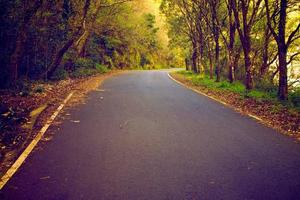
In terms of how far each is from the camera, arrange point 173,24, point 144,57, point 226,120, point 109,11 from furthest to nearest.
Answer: point 144,57 → point 173,24 → point 109,11 → point 226,120

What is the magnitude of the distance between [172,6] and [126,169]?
1199 inches

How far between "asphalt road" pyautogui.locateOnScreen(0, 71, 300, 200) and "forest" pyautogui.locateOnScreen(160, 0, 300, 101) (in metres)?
6.33

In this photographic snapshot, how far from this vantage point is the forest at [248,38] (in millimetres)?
14602

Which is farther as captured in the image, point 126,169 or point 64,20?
point 64,20

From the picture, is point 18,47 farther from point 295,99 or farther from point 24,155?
point 295,99

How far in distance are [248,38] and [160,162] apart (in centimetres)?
1315

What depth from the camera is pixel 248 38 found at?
57.0 ft

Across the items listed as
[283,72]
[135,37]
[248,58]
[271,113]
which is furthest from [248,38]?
[135,37]

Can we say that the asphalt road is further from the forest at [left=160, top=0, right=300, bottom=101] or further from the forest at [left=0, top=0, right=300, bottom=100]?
the forest at [left=0, top=0, right=300, bottom=100]

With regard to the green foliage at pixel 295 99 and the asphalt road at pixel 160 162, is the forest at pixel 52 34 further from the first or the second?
the green foliage at pixel 295 99

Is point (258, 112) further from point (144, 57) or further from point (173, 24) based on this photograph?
point (144, 57)

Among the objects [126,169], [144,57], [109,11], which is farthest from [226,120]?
[144,57]

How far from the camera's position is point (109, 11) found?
3294cm

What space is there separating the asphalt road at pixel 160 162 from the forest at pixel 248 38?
6.33 meters
